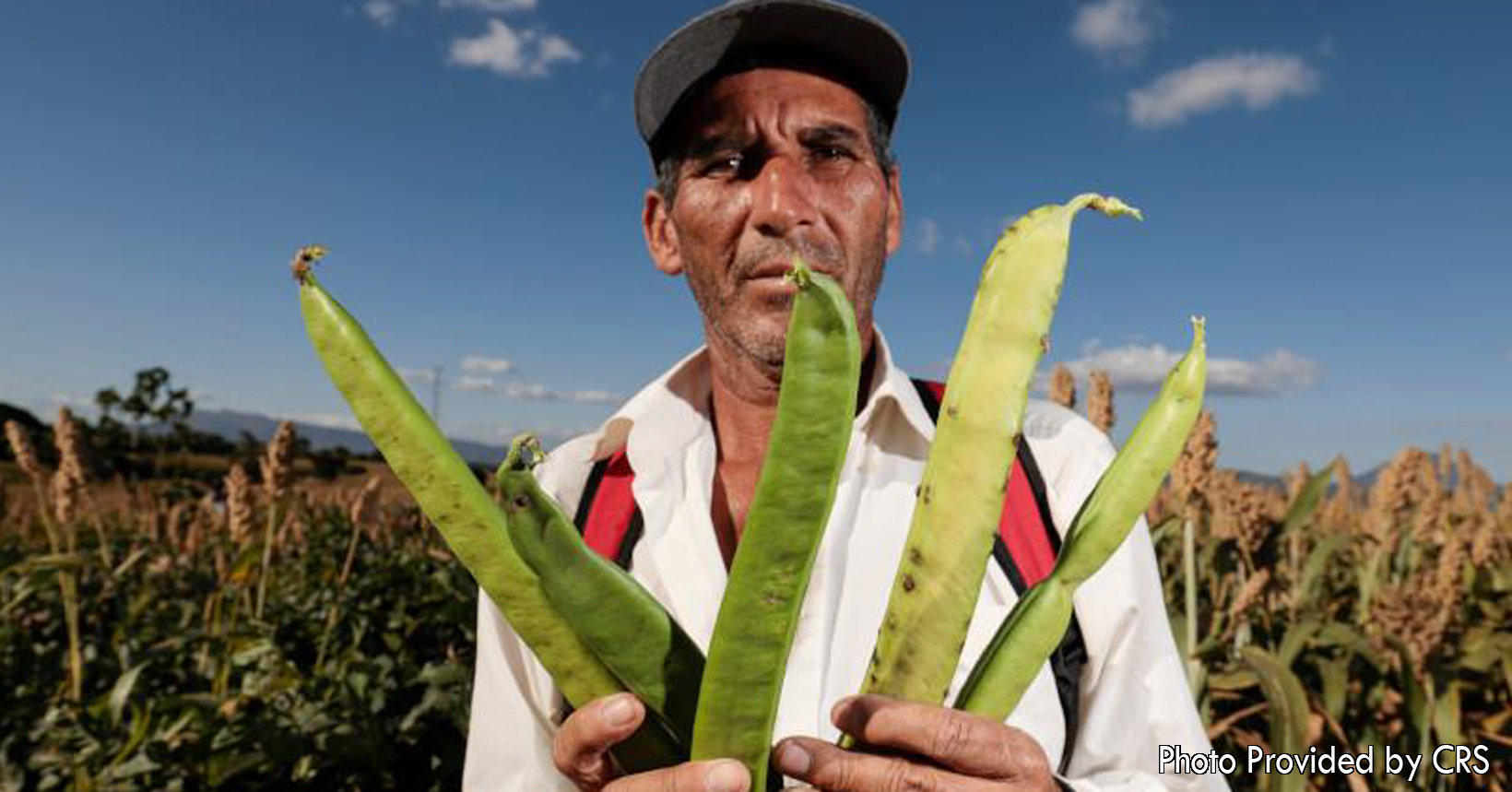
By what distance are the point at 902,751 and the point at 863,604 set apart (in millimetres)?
1212

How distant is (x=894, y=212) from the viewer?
280cm

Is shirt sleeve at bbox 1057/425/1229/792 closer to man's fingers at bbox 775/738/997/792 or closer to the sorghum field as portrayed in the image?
man's fingers at bbox 775/738/997/792

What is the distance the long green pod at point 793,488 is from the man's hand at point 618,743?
116 millimetres

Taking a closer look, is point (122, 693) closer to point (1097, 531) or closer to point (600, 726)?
point (600, 726)

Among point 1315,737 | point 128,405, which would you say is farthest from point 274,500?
point 128,405

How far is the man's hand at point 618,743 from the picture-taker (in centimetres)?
83

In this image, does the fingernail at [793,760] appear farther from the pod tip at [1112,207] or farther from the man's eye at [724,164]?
the man's eye at [724,164]

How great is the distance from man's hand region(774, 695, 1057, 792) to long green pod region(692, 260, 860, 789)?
17 cm

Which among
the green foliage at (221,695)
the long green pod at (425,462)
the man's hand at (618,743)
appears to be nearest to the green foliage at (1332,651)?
the man's hand at (618,743)

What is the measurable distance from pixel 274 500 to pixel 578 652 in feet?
12.1

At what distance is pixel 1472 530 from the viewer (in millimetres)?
7363

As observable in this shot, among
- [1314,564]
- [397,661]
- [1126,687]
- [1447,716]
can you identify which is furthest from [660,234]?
[1314,564]

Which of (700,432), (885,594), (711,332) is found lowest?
(885,594)

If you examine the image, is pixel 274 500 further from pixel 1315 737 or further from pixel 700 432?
pixel 1315 737
